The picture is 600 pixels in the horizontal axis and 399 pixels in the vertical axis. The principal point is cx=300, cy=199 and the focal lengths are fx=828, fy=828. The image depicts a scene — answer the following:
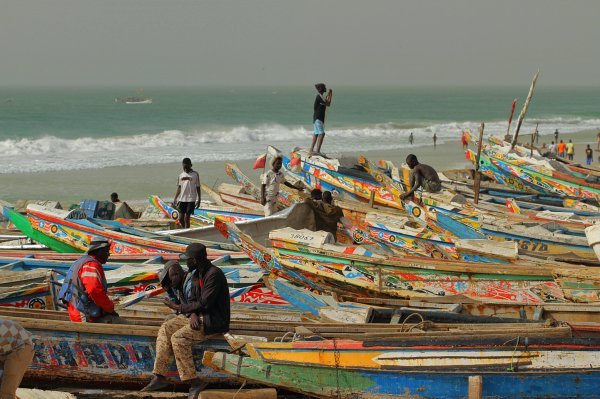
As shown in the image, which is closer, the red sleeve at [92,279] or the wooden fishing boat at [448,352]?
the wooden fishing boat at [448,352]

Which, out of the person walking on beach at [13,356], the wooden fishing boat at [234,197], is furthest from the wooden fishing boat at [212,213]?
the person walking on beach at [13,356]

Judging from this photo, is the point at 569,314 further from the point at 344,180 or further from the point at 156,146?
the point at 156,146

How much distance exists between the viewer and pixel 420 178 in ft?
49.9

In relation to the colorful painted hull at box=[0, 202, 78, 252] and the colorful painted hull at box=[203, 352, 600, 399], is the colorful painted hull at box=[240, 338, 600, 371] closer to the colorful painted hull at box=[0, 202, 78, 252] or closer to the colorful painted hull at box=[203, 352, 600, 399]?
the colorful painted hull at box=[203, 352, 600, 399]

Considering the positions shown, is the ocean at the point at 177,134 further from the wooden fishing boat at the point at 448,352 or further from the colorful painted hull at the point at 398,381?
the wooden fishing boat at the point at 448,352

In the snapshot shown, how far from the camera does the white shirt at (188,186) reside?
47.5ft

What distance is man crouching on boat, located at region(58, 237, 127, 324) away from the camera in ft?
25.9

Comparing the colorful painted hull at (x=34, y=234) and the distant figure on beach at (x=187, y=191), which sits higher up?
the distant figure on beach at (x=187, y=191)

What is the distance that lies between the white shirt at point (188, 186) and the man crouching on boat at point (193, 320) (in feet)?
21.9

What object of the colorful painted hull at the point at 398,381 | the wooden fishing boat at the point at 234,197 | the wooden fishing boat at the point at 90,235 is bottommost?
the colorful painted hull at the point at 398,381

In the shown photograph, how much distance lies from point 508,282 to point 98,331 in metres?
5.14

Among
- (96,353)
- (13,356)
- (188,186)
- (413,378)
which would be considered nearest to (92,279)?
(96,353)

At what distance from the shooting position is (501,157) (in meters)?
21.3

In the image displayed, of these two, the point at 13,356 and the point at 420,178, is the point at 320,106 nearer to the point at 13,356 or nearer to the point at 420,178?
the point at 420,178
